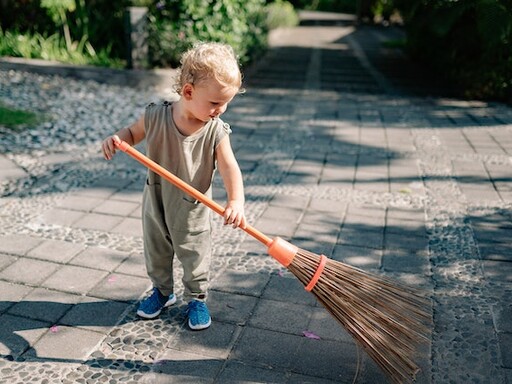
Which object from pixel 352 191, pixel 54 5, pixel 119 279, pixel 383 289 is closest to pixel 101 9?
pixel 54 5

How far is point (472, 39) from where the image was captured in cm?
830

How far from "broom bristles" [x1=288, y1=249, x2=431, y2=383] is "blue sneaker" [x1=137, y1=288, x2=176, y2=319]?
2.50 feet

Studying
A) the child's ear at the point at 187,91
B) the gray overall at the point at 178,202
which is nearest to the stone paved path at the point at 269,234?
the gray overall at the point at 178,202

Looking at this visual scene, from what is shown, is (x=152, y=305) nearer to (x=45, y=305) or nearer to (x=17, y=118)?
(x=45, y=305)

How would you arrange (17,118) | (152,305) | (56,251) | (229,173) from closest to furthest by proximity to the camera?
(229,173) < (152,305) < (56,251) < (17,118)

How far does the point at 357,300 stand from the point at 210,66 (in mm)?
1170

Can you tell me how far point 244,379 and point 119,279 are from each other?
3.47ft

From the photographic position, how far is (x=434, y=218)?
12.5 feet

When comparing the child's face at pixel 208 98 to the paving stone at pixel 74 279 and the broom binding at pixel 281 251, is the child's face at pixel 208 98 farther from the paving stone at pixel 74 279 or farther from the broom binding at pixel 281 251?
the paving stone at pixel 74 279

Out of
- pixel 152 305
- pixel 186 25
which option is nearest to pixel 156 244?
pixel 152 305

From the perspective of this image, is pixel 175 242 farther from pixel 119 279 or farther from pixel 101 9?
pixel 101 9

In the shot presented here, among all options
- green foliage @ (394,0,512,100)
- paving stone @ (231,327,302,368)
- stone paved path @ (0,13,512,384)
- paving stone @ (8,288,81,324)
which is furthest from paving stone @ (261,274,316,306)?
green foliage @ (394,0,512,100)

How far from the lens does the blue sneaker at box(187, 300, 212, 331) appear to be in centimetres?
248

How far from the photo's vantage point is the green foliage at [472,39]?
675cm
